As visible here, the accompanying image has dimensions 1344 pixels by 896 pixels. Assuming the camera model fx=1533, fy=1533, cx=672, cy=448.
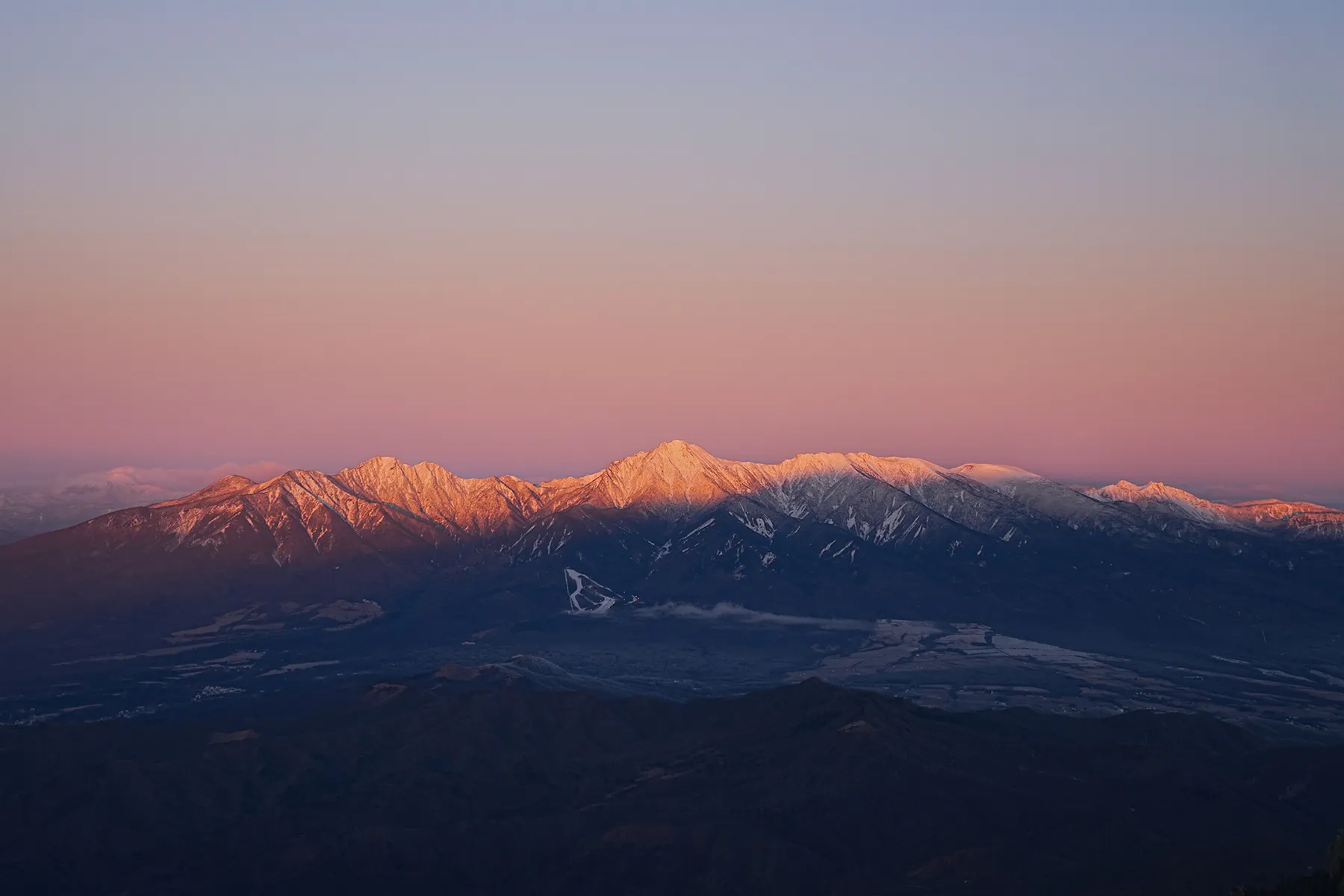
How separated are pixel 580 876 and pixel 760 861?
19403 millimetres

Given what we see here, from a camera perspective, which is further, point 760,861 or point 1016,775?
point 1016,775

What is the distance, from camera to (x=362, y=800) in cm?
19138

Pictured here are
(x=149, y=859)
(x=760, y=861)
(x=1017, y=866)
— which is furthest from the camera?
(x=149, y=859)

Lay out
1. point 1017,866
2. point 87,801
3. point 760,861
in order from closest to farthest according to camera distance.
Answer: point 1017,866, point 760,861, point 87,801

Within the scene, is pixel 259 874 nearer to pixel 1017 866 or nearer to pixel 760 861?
pixel 760 861

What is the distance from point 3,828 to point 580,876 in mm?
76184

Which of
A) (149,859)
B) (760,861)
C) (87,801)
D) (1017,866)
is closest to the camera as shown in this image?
(1017,866)

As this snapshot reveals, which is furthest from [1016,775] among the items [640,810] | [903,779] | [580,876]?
[580,876]

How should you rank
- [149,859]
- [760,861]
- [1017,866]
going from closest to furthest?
[1017,866] → [760,861] → [149,859]

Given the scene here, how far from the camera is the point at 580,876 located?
165 meters

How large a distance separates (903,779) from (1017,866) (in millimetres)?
32930

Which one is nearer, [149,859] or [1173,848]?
[1173,848]

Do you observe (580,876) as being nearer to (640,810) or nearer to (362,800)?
(640,810)

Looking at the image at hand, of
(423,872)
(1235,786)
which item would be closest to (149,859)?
(423,872)
